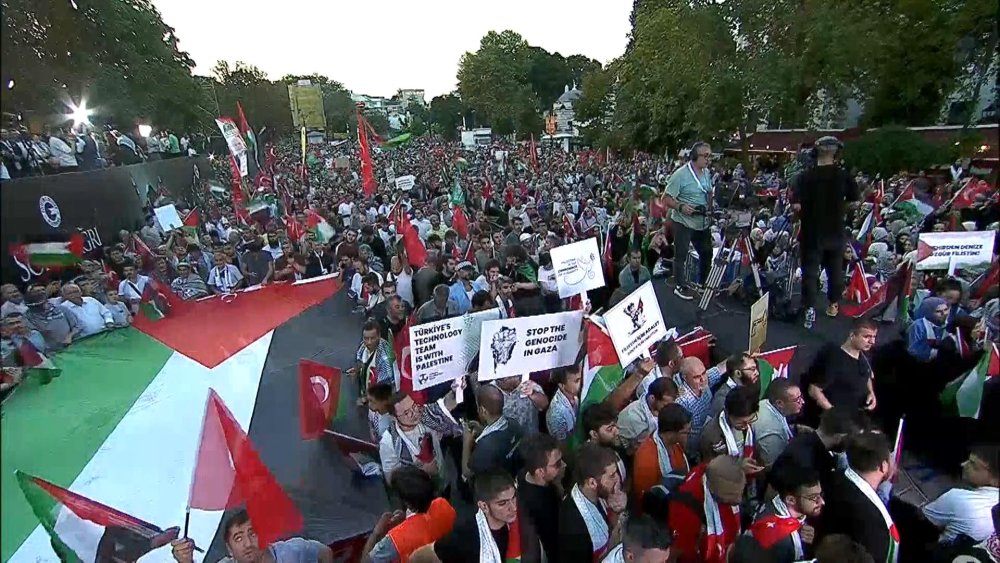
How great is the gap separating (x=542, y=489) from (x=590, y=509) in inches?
13.4

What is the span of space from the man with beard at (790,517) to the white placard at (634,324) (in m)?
1.77

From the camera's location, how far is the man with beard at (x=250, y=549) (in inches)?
129

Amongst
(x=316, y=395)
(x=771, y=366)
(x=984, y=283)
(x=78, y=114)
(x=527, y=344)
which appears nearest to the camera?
(x=527, y=344)

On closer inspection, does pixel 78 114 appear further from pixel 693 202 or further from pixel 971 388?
pixel 971 388

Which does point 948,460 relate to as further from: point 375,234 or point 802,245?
point 375,234

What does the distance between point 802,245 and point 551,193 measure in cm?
1272

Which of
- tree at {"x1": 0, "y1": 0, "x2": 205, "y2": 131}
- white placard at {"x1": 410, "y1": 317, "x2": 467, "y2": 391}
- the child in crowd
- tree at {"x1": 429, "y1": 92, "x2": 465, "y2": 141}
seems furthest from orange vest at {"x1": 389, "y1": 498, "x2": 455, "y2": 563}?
tree at {"x1": 429, "y1": 92, "x2": 465, "y2": 141}

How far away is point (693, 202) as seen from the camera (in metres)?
7.81

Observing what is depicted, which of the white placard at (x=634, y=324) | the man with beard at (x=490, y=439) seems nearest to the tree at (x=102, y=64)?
the man with beard at (x=490, y=439)

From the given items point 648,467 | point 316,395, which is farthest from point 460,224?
point 648,467

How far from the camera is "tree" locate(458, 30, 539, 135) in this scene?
76125mm

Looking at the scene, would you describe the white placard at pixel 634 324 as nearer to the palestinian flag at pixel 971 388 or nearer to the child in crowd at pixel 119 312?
the palestinian flag at pixel 971 388

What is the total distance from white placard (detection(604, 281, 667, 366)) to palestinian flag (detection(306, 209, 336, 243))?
9429 millimetres

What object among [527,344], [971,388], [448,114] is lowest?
[971,388]
